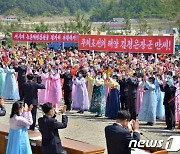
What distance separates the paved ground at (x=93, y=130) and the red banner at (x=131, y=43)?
3993mm

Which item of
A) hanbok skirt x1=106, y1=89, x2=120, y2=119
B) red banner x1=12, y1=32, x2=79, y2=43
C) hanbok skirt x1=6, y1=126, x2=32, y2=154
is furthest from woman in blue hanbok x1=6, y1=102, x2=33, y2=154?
red banner x1=12, y1=32, x2=79, y2=43

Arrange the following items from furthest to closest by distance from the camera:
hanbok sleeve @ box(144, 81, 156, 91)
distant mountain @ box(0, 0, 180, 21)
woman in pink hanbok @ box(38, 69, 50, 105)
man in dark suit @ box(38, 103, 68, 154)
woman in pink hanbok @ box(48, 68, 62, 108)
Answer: distant mountain @ box(0, 0, 180, 21), woman in pink hanbok @ box(38, 69, 50, 105), woman in pink hanbok @ box(48, 68, 62, 108), hanbok sleeve @ box(144, 81, 156, 91), man in dark suit @ box(38, 103, 68, 154)

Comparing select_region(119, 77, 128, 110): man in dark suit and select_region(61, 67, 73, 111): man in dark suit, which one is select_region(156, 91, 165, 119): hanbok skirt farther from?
select_region(61, 67, 73, 111): man in dark suit

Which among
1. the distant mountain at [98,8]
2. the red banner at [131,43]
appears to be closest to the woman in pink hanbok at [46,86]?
the red banner at [131,43]

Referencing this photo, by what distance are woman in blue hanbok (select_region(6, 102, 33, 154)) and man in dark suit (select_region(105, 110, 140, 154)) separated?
1734 mm

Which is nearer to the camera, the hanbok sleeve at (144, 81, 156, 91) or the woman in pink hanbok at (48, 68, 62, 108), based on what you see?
the hanbok sleeve at (144, 81, 156, 91)

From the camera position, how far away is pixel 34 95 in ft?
36.4

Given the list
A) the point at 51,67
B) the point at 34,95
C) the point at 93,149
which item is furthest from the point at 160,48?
the point at 93,149

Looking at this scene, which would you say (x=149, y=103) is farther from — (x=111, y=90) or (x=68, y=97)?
(x=68, y=97)

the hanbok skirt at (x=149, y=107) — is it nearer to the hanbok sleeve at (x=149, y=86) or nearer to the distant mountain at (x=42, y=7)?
the hanbok sleeve at (x=149, y=86)

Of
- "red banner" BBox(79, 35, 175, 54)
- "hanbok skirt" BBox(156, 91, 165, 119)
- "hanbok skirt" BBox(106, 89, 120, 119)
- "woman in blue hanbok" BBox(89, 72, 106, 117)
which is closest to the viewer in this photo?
"hanbok skirt" BBox(156, 91, 165, 119)

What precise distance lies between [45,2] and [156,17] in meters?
38.7

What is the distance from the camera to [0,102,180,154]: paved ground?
1098 cm

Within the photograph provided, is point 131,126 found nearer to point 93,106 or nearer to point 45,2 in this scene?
point 93,106
